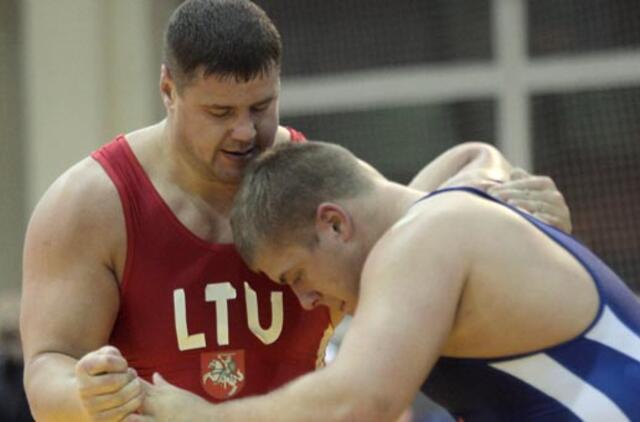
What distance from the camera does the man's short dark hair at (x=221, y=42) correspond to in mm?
3541

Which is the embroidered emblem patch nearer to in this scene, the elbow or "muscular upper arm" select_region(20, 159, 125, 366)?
"muscular upper arm" select_region(20, 159, 125, 366)

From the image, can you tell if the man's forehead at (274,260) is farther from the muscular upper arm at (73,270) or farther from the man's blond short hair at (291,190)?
the muscular upper arm at (73,270)

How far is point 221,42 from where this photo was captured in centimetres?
355

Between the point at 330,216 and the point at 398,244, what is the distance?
0.87ft

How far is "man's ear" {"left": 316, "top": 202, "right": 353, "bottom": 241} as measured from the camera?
3.31 meters

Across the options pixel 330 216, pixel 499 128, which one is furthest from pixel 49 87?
pixel 330 216

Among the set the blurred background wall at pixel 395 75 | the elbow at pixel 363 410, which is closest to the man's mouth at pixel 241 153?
the elbow at pixel 363 410

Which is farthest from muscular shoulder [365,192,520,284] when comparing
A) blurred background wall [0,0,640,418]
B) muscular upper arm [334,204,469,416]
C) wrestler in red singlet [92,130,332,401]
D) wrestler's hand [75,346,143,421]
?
blurred background wall [0,0,640,418]

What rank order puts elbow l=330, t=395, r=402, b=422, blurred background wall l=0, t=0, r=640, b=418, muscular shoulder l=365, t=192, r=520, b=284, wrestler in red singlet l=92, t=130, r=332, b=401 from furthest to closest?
1. blurred background wall l=0, t=0, r=640, b=418
2. wrestler in red singlet l=92, t=130, r=332, b=401
3. muscular shoulder l=365, t=192, r=520, b=284
4. elbow l=330, t=395, r=402, b=422

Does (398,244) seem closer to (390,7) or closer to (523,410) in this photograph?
(523,410)

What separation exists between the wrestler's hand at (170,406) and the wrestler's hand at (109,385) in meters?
0.02

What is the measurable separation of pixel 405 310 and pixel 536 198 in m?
0.74

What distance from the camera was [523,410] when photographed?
3.21 m

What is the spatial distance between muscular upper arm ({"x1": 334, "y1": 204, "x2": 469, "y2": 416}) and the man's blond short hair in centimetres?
25
